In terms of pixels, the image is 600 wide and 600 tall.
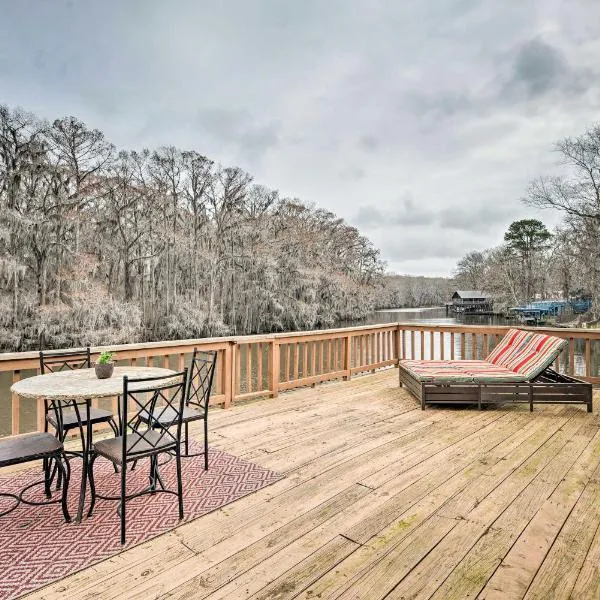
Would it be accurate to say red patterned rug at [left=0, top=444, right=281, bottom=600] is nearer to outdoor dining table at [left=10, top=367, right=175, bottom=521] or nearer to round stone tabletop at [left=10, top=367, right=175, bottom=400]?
outdoor dining table at [left=10, top=367, right=175, bottom=521]

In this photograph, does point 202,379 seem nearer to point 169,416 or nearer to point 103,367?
point 169,416

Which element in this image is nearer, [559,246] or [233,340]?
[233,340]

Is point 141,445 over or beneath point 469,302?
beneath

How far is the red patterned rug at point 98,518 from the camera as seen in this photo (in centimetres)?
183

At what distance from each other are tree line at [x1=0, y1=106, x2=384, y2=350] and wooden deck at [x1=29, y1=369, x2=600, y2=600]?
13.9 m

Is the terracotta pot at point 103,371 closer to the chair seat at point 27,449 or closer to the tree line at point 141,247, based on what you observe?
the chair seat at point 27,449

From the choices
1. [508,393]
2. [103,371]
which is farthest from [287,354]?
[103,371]

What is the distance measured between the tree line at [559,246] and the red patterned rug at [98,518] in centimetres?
1691

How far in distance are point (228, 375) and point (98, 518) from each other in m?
2.36

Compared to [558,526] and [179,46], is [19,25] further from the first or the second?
[558,526]

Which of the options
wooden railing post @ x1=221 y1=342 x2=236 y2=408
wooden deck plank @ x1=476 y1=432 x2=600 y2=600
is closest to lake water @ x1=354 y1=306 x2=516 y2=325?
wooden railing post @ x1=221 y1=342 x2=236 y2=408

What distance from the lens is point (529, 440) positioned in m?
3.53

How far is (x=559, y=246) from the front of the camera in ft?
98.9

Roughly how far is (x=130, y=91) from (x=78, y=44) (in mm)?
2705
